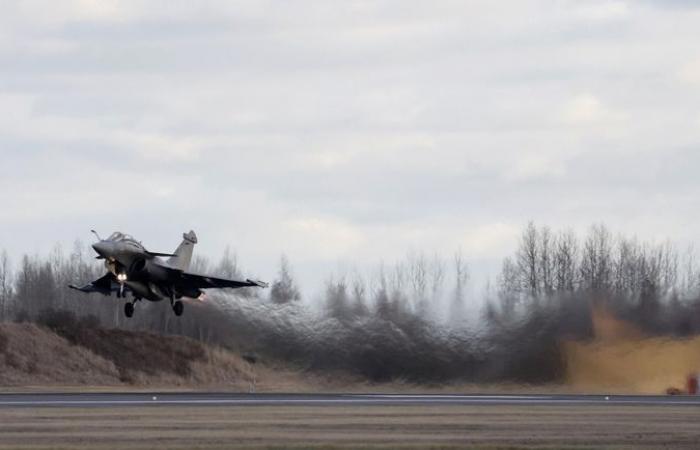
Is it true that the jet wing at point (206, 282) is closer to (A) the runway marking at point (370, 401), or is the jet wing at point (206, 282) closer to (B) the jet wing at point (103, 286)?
(B) the jet wing at point (103, 286)

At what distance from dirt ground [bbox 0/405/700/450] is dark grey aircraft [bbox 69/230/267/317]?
13.5 metres

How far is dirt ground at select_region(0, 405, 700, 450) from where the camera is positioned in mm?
39469

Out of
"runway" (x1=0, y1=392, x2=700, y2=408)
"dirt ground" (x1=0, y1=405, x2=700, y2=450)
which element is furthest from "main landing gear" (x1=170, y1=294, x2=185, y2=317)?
"dirt ground" (x1=0, y1=405, x2=700, y2=450)

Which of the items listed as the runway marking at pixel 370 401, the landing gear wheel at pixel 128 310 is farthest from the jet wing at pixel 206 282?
the runway marking at pixel 370 401

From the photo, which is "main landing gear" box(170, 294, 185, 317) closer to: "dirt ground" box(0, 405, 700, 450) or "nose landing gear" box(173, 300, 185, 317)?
"nose landing gear" box(173, 300, 185, 317)

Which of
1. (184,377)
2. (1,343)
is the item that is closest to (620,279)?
(184,377)

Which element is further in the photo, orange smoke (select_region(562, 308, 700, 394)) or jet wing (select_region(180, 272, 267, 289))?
Result: jet wing (select_region(180, 272, 267, 289))

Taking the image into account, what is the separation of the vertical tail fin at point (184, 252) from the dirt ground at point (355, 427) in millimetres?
20376

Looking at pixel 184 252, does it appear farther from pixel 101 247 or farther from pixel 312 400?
pixel 312 400

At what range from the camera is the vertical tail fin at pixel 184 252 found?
7000 centimetres

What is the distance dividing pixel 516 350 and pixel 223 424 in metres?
20.9

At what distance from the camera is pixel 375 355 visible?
62625mm

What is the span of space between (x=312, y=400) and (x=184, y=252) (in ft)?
58.7

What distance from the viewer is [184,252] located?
7112cm
